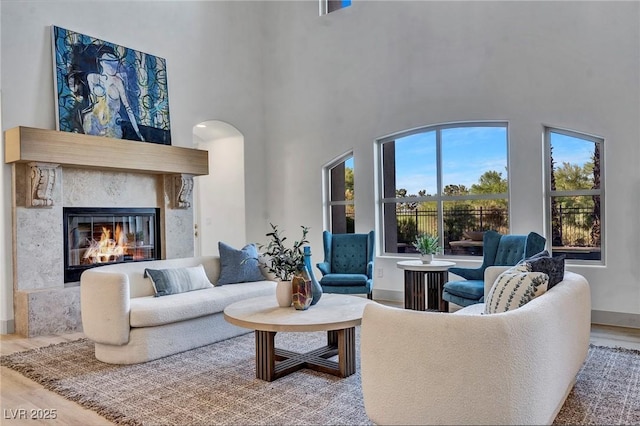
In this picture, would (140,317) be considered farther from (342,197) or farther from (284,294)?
(342,197)

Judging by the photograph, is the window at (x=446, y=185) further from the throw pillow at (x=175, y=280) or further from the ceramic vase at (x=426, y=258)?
the throw pillow at (x=175, y=280)

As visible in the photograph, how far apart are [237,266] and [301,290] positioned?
5.26 feet

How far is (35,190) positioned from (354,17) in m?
4.66

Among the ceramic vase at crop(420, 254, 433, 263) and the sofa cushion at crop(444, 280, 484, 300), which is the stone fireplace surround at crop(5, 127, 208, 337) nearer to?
the ceramic vase at crop(420, 254, 433, 263)

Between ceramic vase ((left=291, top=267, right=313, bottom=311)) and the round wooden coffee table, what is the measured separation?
2.1 inches

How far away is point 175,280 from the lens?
4207 millimetres

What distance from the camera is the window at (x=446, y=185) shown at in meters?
5.63

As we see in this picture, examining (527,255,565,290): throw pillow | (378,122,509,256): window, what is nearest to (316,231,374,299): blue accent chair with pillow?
(378,122,509,256): window

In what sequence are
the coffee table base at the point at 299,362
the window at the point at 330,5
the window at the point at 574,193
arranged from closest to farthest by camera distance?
the coffee table base at the point at 299,362 < the window at the point at 574,193 < the window at the point at 330,5

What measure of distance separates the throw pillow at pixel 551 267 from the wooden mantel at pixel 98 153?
14.8 ft

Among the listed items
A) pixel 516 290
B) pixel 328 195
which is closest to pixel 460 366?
pixel 516 290

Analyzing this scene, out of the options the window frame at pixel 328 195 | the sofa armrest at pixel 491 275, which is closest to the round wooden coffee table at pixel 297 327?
the sofa armrest at pixel 491 275

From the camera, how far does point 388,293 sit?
20.4ft

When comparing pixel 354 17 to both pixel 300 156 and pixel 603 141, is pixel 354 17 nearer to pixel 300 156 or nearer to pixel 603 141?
pixel 300 156
